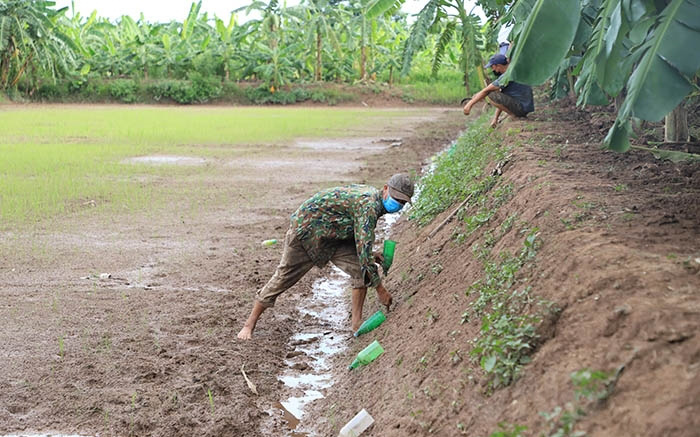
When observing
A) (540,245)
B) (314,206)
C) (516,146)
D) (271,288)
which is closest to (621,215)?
(540,245)

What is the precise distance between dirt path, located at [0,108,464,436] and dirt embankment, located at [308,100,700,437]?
752 mm

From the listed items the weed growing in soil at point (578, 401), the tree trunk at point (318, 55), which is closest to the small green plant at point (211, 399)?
the weed growing in soil at point (578, 401)

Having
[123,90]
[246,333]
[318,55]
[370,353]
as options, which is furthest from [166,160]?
[318,55]

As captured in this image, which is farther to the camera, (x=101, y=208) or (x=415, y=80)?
(x=415, y=80)

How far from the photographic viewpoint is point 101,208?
1069cm

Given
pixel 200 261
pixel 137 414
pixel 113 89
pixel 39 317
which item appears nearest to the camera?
pixel 137 414

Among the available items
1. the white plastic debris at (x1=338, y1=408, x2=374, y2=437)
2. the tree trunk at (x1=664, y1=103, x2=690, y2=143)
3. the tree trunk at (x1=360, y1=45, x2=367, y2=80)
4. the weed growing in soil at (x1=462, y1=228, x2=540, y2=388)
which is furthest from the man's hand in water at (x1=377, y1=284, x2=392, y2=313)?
the tree trunk at (x1=360, y1=45, x2=367, y2=80)

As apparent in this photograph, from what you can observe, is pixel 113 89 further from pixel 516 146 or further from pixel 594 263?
pixel 594 263

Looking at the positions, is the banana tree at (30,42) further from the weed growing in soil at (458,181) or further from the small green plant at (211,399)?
the small green plant at (211,399)

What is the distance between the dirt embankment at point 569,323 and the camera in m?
2.83

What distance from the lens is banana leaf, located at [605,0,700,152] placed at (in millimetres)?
4043

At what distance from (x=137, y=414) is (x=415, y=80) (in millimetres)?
36901

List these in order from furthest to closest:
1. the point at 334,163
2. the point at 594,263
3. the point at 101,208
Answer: the point at 334,163 < the point at 101,208 < the point at 594,263

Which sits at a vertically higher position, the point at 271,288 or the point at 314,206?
the point at 314,206
